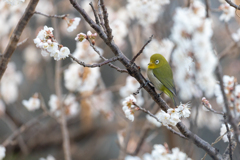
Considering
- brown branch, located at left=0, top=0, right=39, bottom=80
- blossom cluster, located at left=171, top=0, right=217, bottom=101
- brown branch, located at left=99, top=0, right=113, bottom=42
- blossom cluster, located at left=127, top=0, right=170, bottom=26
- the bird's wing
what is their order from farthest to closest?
1. blossom cluster, located at left=127, top=0, right=170, bottom=26
2. blossom cluster, located at left=171, top=0, right=217, bottom=101
3. the bird's wing
4. brown branch, located at left=0, top=0, right=39, bottom=80
5. brown branch, located at left=99, top=0, right=113, bottom=42

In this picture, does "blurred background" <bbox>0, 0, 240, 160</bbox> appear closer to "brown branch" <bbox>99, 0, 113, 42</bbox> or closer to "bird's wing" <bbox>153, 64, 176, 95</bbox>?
"bird's wing" <bbox>153, 64, 176, 95</bbox>

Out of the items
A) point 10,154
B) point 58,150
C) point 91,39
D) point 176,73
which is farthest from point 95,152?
point 91,39

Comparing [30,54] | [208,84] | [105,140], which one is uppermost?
[30,54]

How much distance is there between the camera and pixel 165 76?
1925mm

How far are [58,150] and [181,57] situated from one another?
12.1 feet

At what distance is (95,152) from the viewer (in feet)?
17.3

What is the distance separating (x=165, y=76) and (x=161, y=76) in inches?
1.2

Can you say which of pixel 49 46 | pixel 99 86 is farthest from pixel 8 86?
pixel 49 46

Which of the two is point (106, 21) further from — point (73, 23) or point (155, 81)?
point (155, 81)

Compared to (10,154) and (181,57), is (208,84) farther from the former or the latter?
(10,154)

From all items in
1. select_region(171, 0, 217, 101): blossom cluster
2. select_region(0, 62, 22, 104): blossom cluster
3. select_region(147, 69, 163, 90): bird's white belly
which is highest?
select_region(0, 62, 22, 104): blossom cluster

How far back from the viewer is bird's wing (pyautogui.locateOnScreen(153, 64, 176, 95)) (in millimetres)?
1883

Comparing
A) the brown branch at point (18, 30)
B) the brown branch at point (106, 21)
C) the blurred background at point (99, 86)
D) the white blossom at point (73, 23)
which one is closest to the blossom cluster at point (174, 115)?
the brown branch at point (106, 21)

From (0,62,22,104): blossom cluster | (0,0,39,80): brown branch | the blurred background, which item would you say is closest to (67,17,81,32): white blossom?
(0,0,39,80): brown branch
